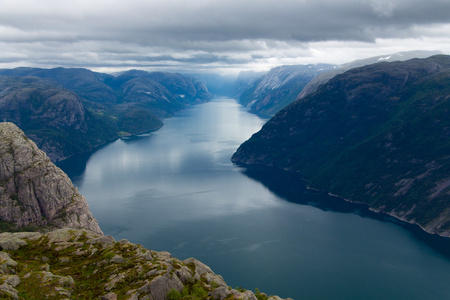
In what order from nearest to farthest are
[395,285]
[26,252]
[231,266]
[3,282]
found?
[3,282]
[26,252]
[395,285]
[231,266]

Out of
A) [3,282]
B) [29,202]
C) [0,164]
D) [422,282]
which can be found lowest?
[422,282]

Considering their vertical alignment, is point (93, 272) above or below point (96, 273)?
below

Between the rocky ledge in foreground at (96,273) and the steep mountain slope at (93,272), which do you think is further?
the steep mountain slope at (93,272)

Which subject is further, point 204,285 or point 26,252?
point 26,252

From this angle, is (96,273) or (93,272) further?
(93,272)

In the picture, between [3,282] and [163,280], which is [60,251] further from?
[163,280]

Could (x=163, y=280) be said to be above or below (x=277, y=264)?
above

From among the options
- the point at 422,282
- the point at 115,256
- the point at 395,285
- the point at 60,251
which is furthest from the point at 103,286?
the point at 422,282

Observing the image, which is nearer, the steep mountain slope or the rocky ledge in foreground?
the rocky ledge in foreground
